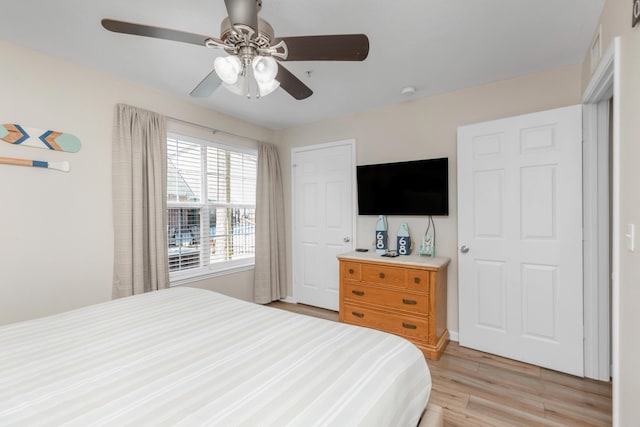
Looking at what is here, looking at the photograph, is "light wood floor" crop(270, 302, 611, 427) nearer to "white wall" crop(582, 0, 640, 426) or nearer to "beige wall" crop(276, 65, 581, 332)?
"white wall" crop(582, 0, 640, 426)

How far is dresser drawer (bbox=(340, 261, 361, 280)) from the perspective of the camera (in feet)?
9.57

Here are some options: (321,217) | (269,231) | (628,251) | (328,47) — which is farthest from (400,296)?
(328,47)

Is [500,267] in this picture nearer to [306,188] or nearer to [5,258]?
[306,188]

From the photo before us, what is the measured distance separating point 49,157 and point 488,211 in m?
3.64

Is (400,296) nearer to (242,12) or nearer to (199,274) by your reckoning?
(199,274)

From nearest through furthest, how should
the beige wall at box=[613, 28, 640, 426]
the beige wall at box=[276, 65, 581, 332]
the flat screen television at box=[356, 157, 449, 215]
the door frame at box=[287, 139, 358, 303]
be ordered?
1. the beige wall at box=[613, 28, 640, 426]
2. the beige wall at box=[276, 65, 581, 332]
3. the flat screen television at box=[356, 157, 449, 215]
4. the door frame at box=[287, 139, 358, 303]

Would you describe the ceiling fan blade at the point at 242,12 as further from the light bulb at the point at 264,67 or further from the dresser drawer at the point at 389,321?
the dresser drawer at the point at 389,321

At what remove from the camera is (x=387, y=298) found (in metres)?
2.73

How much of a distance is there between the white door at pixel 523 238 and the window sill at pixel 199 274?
2.58 m

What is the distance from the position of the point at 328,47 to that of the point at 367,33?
77 centimetres

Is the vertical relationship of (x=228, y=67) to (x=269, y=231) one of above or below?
above

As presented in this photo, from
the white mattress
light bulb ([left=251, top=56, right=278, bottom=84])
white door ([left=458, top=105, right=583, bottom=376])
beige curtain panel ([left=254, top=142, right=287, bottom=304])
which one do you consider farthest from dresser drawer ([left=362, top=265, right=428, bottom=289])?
light bulb ([left=251, top=56, right=278, bottom=84])

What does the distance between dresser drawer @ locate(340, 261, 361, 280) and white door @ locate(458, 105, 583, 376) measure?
96 centimetres

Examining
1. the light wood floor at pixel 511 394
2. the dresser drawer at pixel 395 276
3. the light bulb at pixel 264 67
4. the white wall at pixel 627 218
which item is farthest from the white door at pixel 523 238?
the light bulb at pixel 264 67
